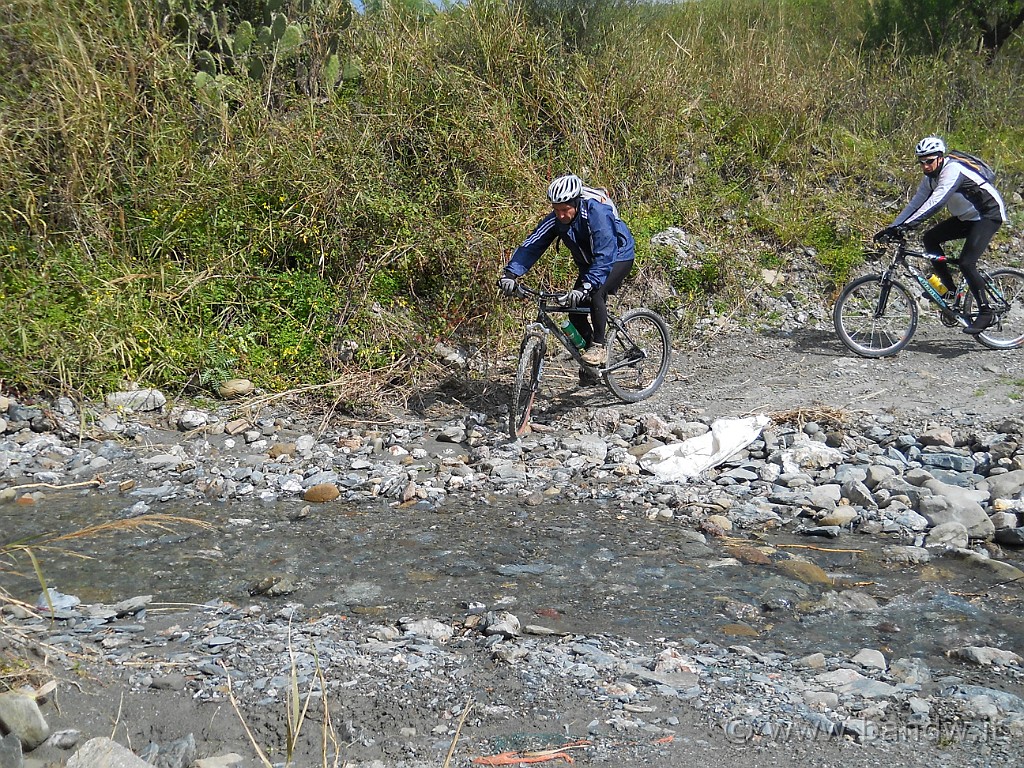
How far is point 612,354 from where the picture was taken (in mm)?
8336

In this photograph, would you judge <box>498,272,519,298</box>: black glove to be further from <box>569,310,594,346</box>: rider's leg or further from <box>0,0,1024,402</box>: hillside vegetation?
<box>0,0,1024,402</box>: hillside vegetation

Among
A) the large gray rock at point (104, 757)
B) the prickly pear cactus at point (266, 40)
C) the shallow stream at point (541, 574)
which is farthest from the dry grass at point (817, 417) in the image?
the prickly pear cactus at point (266, 40)

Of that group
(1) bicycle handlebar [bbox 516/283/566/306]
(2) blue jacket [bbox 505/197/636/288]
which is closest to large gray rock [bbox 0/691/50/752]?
(1) bicycle handlebar [bbox 516/283/566/306]

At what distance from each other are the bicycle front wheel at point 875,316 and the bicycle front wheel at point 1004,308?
0.68 metres

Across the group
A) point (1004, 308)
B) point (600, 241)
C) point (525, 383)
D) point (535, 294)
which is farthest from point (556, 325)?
point (1004, 308)

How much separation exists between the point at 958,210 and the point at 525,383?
5.12 m

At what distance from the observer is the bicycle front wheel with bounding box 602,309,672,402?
8289 millimetres

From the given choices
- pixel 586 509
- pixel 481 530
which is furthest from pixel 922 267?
pixel 481 530

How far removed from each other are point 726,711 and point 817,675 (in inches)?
22.8

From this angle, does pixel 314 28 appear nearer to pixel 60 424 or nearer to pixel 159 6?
pixel 159 6

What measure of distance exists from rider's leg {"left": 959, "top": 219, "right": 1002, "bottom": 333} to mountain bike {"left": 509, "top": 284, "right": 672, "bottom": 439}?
11.2ft

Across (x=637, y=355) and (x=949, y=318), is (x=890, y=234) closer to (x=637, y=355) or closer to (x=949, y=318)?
(x=949, y=318)

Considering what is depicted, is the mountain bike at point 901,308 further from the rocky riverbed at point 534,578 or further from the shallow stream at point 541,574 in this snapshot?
the shallow stream at point 541,574

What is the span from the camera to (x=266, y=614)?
15.3ft
